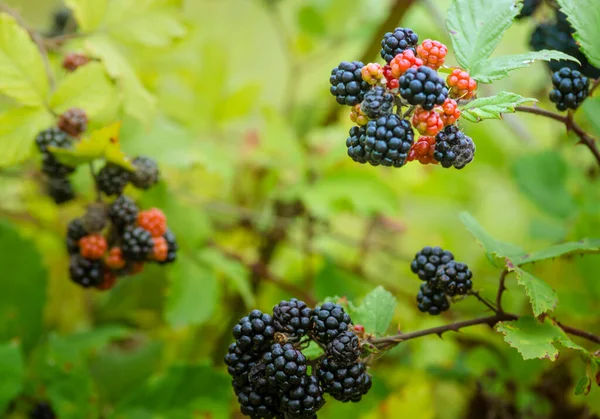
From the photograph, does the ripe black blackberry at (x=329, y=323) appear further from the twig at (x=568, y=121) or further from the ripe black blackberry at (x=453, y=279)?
the twig at (x=568, y=121)

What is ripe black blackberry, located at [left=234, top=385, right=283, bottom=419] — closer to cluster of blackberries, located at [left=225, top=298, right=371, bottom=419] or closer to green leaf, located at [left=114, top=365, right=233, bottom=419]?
cluster of blackberries, located at [left=225, top=298, right=371, bottom=419]

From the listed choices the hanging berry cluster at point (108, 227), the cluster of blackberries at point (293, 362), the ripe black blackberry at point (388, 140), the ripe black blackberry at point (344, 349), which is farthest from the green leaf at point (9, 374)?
the ripe black blackberry at point (388, 140)

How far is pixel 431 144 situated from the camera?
669mm

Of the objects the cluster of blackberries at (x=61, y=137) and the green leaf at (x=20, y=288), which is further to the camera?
the green leaf at (x=20, y=288)

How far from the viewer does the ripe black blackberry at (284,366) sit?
0.62 meters

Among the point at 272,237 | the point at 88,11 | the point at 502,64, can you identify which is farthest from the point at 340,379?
the point at 272,237

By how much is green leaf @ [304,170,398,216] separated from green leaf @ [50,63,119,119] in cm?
54

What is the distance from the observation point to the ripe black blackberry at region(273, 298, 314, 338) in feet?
2.16

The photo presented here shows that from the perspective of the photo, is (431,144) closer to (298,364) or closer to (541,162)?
(298,364)

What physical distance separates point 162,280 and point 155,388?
49 cm

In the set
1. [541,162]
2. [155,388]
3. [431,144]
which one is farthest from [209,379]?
[541,162]

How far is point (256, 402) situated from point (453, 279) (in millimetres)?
279

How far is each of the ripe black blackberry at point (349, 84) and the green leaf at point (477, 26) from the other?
0.14 meters

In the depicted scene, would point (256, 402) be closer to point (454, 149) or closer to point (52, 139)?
point (454, 149)
